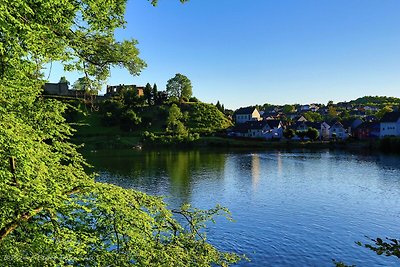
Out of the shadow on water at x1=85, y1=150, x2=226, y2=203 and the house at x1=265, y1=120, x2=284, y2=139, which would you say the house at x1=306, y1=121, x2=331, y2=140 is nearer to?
the house at x1=265, y1=120, x2=284, y2=139

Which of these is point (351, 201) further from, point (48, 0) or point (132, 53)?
point (48, 0)

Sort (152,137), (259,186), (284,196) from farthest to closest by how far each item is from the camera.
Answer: (152,137), (259,186), (284,196)

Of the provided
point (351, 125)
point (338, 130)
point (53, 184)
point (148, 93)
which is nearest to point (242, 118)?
point (338, 130)

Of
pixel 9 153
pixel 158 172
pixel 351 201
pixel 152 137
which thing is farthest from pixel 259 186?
pixel 152 137

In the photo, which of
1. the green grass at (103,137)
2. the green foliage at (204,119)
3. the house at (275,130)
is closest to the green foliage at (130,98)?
the green grass at (103,137)

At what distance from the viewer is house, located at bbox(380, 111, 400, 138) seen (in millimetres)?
117688

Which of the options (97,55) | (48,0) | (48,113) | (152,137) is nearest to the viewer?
(48,0)

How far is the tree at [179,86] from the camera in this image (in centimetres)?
16562

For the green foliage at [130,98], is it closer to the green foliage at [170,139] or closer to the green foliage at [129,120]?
the green foliage at [129,120]

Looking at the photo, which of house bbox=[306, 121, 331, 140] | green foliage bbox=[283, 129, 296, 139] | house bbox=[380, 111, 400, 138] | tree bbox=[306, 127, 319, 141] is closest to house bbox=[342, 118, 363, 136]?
house bbox=[306, 121, 331, 140]

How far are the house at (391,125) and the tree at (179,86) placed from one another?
83757 mm

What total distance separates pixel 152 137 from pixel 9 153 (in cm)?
11513

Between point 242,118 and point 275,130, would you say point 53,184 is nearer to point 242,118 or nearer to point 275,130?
point 275,130

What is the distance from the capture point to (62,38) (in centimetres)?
921
